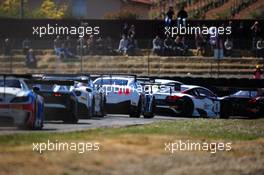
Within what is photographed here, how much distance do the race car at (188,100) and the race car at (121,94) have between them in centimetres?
99

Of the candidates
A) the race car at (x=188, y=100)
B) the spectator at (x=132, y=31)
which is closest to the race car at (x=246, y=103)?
the race car at (x=188, y=100)

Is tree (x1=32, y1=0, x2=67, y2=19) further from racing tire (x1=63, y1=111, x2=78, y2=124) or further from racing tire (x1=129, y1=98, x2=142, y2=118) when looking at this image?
racing tire (x1=63, y1=111, x2=78, y2=124)

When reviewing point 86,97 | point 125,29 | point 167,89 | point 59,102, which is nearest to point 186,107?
point 167,89

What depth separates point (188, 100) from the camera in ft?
67.7

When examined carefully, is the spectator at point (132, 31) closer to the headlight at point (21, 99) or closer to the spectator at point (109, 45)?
the spectator at point (109, 45)

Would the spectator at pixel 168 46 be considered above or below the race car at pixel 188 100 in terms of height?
above

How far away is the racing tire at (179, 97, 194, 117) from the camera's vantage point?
813 inches

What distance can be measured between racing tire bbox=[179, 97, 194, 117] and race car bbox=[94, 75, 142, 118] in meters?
1.95

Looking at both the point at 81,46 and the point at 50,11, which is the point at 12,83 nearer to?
the point at 81,46

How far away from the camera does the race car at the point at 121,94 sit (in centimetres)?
1809

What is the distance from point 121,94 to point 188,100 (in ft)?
8.84

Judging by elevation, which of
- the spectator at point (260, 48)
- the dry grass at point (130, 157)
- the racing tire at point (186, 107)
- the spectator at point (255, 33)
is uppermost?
the spectator at point (255, 33)

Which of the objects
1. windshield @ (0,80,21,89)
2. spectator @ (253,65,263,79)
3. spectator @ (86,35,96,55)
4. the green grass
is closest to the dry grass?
the green grass

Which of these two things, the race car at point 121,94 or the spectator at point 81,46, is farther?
the spectator at point 81,46
